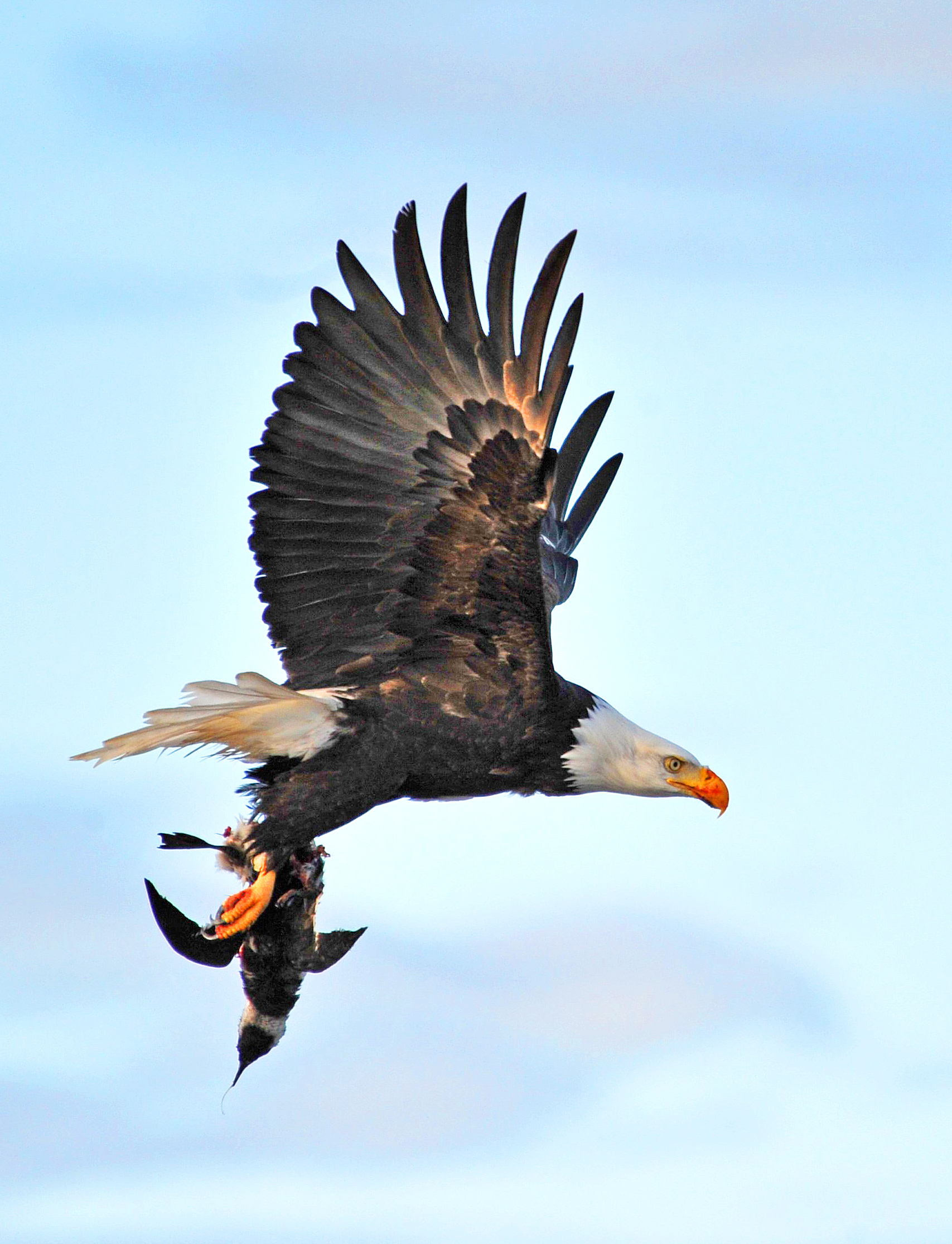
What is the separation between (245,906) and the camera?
24.8 feet

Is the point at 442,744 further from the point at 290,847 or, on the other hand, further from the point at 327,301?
the point at 327,301

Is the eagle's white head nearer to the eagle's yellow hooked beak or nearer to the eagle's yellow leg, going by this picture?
the eagle's yellow hooked beak

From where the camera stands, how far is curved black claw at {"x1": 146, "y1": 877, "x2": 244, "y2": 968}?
743 centimetres

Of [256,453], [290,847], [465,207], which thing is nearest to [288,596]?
[256,453]

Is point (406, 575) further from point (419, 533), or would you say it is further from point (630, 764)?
point (630, 764)

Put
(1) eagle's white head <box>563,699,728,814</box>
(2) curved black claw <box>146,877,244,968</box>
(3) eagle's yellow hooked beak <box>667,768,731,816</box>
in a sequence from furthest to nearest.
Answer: (3) eagle's yellow hooked beak <box>667,768,731,816</box>
(1) eagle's white head <box>563,699,728,814</box>
(2) curved black claw <box>146,877,244,968</box>

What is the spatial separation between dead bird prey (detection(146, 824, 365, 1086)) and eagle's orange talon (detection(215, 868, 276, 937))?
0.09 feet

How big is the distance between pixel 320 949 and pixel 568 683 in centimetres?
173

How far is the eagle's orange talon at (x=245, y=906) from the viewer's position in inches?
295

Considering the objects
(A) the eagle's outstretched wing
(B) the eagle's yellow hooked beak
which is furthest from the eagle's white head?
(A) the eagle's outstretched wing

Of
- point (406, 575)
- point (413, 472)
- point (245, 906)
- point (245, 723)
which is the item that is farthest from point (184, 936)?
point (413, 472)

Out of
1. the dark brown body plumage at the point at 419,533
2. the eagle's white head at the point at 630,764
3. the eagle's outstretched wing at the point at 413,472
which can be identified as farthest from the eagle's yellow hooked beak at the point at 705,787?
the eagle's outstretched wing at the point at 413,472

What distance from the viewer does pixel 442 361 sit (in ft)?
26.1

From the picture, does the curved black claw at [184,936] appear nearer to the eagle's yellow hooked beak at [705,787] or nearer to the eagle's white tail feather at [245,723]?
the eagle's white tail feather at [245,723]
